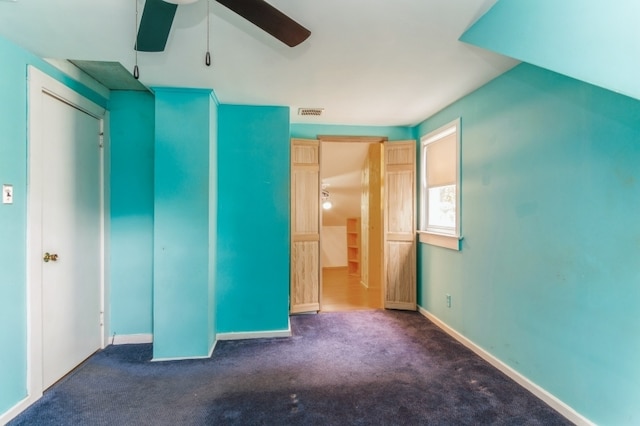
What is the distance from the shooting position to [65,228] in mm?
2365

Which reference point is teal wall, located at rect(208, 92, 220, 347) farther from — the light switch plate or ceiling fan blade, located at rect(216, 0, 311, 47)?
ceiling fan blade, located at rect(216, 0, 311, 47)

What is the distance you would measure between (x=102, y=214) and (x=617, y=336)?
12.7 feet

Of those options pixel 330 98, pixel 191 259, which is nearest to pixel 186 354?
pixel 191 259

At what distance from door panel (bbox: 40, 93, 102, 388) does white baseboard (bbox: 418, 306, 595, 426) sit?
11.0 feet

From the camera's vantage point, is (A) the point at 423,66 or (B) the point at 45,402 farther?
(A) the point at 423,66

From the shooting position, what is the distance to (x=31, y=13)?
1.62 m

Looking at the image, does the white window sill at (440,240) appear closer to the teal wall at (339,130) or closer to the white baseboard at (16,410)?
the teal wall at (339,130)

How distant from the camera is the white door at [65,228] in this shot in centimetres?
210

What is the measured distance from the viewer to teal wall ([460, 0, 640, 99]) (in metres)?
1.23

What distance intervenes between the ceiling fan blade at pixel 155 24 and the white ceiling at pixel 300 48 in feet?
0.57

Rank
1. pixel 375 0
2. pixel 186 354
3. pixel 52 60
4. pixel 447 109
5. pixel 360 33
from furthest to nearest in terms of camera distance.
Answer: pixel 447 109 < pixel 186 354 < pixel 52 60 < pixel 360 33 < pixel 375 0

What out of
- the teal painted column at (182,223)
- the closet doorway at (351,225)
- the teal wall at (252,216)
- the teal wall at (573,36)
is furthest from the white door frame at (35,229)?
the teal wall at (573,36)

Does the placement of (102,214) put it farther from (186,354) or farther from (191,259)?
(186,354)

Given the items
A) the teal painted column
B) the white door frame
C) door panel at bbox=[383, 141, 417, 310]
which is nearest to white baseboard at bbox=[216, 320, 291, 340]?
the teal painted column
